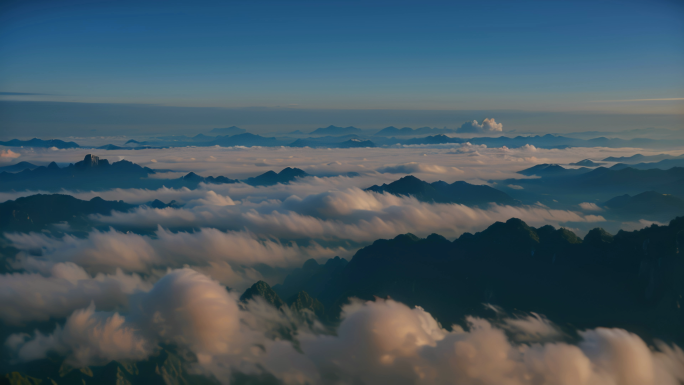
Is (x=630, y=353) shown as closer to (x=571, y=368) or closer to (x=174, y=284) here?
(x=571, y=368)

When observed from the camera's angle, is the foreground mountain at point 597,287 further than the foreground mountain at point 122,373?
No

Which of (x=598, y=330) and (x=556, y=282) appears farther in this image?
(x=556, y=282)

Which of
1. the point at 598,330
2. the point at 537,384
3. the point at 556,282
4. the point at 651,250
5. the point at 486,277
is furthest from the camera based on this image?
the point at 486,277

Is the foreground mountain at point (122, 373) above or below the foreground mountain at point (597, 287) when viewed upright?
below

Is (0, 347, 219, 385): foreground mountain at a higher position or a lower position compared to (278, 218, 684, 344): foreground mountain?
lower

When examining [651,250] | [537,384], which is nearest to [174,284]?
[537,384]

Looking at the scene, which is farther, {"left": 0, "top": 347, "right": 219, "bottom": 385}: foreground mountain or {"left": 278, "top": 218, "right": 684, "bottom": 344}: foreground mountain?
{"left": 0, "top": 347, "right": 219, "bottom": 385}: foreground mountain

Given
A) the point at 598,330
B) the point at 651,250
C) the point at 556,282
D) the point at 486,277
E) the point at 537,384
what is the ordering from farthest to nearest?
the point at 486,277 < the point at 556,282 < the point at 651,250 < the point at 598,330 < the point at 537,384

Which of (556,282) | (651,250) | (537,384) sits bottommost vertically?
(537,384)

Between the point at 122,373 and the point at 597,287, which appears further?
the point at 122,373

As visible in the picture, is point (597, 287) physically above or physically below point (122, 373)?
above

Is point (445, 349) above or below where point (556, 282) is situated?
below
